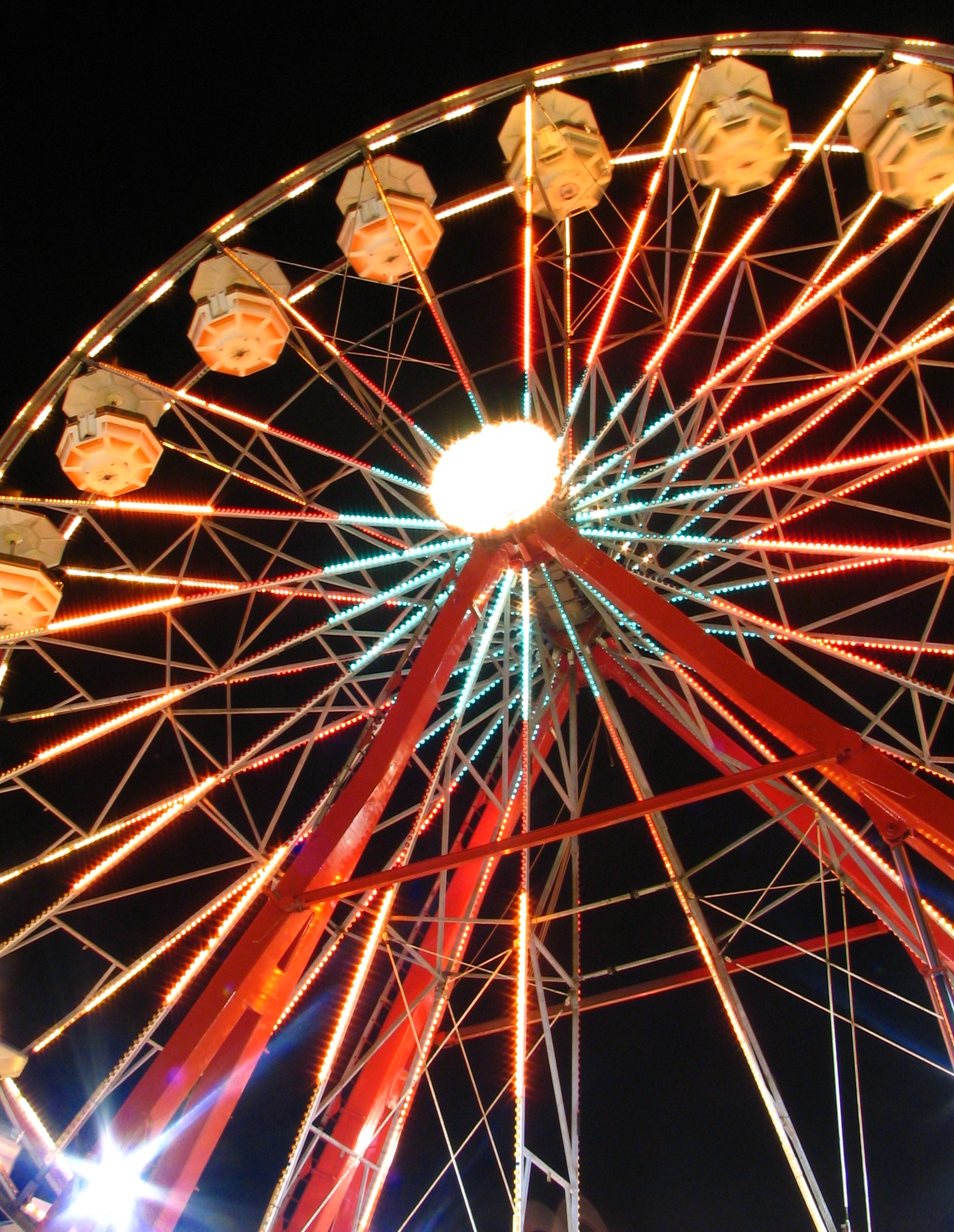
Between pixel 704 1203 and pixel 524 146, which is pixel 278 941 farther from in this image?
pixel 704 1203

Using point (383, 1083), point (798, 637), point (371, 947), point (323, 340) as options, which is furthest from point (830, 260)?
point (383, 1083)

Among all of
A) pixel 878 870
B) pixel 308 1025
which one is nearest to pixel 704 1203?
pixel 308 1025

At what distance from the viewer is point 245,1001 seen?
6.49 m

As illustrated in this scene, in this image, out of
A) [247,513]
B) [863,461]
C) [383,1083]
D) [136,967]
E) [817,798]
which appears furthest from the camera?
[136,967]

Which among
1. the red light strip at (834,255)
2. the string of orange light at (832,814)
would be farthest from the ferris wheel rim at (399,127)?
the string of orange light at (832,814)

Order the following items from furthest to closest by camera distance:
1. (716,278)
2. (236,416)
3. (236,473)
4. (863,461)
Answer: (236,473) → (236,416) → (716,278) → (863,461)

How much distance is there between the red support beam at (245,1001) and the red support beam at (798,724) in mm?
1496

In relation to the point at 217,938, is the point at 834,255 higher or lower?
higher

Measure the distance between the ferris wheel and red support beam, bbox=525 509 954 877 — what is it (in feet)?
0.11

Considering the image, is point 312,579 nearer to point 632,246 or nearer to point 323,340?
point 323,340

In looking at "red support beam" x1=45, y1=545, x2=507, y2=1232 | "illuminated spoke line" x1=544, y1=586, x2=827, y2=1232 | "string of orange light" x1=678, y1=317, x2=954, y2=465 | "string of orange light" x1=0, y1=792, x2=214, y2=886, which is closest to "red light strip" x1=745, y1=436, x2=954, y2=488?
"string of orange light" x1=678, y1=317, x2=954, y2=465

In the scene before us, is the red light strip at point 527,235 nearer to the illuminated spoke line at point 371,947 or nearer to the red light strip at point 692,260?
the red light strip at point 692,260

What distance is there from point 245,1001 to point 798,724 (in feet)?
12.3

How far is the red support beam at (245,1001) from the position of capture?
6.18 meters
